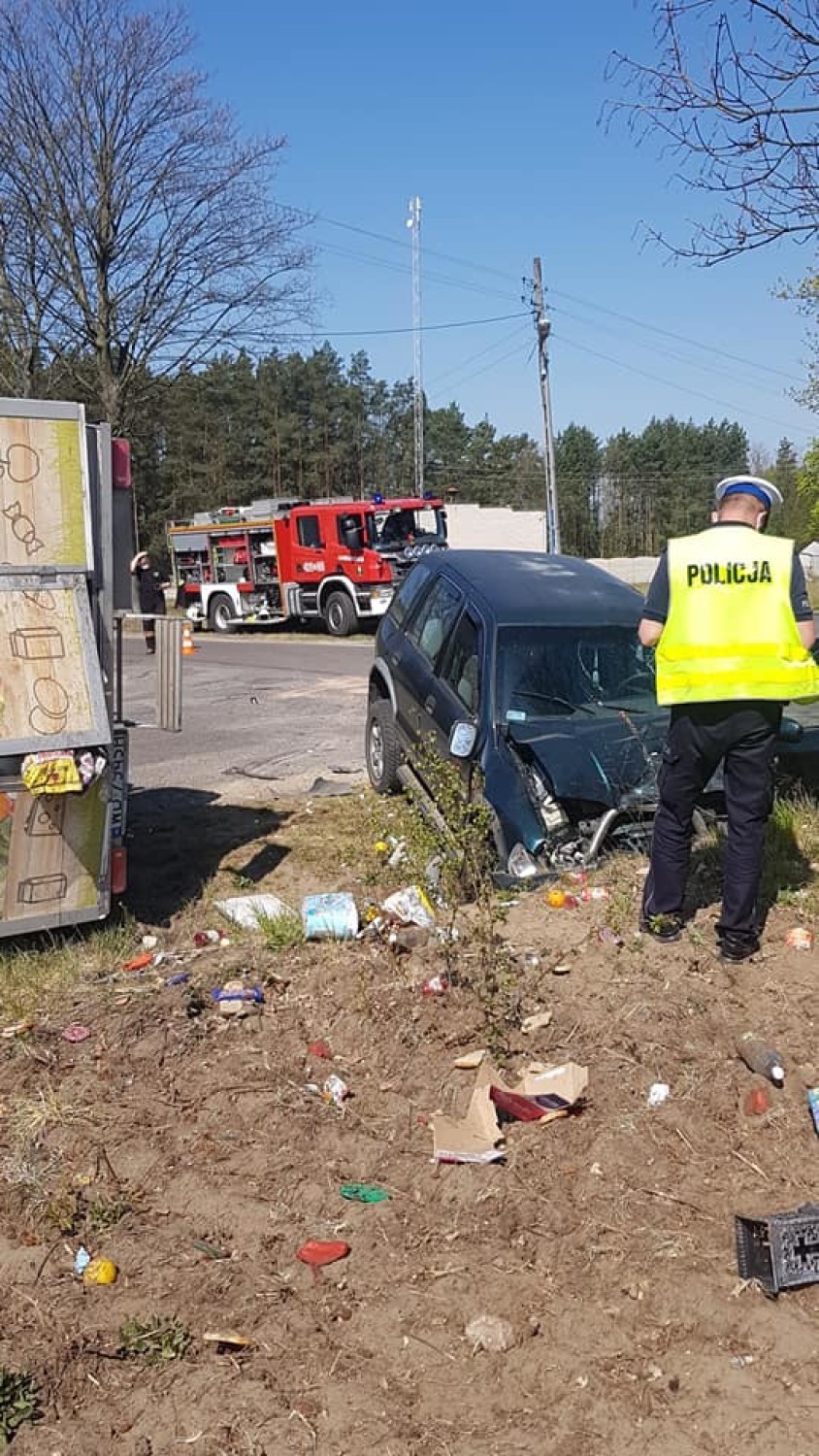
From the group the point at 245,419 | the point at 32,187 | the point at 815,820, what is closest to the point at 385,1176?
the point at 815,820

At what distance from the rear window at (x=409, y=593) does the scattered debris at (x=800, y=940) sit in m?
3.81

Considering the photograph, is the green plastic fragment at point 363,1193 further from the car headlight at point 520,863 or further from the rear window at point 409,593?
the rear window at point 409,593

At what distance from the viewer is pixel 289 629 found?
26.2 metres

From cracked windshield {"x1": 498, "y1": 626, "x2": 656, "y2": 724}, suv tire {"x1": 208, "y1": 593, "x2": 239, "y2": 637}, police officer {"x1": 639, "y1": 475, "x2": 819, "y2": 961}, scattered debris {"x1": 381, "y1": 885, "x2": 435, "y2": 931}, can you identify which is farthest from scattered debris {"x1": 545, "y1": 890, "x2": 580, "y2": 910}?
suv tire {"x1": 208, "y1": 593, "x2": 239, "y2": 637}

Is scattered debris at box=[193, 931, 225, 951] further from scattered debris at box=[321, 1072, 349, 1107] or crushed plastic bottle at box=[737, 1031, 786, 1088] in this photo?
crushed plastic bottle at box=[737, 1031, 786, 1088]

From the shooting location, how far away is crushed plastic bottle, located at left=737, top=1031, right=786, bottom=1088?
3.71m

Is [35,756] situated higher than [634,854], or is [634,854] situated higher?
[35,756]

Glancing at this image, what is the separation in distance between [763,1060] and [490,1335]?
139cm

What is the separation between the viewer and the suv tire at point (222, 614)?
26969mm

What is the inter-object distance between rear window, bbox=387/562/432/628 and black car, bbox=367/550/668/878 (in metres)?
0.02

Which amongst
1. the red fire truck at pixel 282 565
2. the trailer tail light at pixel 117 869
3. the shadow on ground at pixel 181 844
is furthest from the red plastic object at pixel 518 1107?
the red fire truck at pixel 282 565

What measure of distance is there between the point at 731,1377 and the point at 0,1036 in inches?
116

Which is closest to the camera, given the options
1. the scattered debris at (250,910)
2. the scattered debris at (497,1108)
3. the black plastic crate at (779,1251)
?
the black plastic crate at (779,1251)

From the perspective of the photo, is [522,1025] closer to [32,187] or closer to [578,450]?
[32,187]
